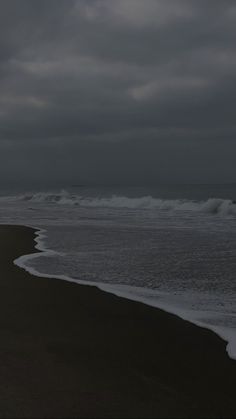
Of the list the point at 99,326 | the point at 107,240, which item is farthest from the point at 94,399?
the point at 107,240

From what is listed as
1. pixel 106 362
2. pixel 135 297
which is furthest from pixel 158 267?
pixel 106 362

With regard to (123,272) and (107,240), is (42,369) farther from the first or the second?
(107,240)

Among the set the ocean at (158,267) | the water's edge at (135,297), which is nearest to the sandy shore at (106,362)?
the water's edge at (135,297)

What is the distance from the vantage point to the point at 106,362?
160 inches

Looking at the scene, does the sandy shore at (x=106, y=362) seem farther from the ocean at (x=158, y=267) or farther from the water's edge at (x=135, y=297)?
the ocean at (x=158, y=267)

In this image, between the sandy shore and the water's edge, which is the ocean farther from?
the sandy shore

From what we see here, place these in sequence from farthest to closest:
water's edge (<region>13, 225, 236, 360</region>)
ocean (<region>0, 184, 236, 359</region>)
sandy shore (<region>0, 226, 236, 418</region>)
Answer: ocean (<region>0, 184, 236, 359</region>)
water's edge (<region>13, 225, 236, 360</region>)
sandy shore (<region>0, 226, 236, 418</region>)

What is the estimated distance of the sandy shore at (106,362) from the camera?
3193 mm

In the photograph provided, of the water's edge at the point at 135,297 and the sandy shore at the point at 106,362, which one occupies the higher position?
the water's edge at the point at 135,297

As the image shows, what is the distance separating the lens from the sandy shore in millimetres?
3193

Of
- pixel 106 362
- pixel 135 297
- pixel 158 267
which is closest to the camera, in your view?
pixel 106 362

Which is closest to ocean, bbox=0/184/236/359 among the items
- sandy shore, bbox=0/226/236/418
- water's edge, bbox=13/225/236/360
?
water's edge, bbox=13/225/236/360

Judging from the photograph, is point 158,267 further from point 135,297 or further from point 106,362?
point 106,362

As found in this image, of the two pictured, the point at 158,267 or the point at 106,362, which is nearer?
the point at 106,362
